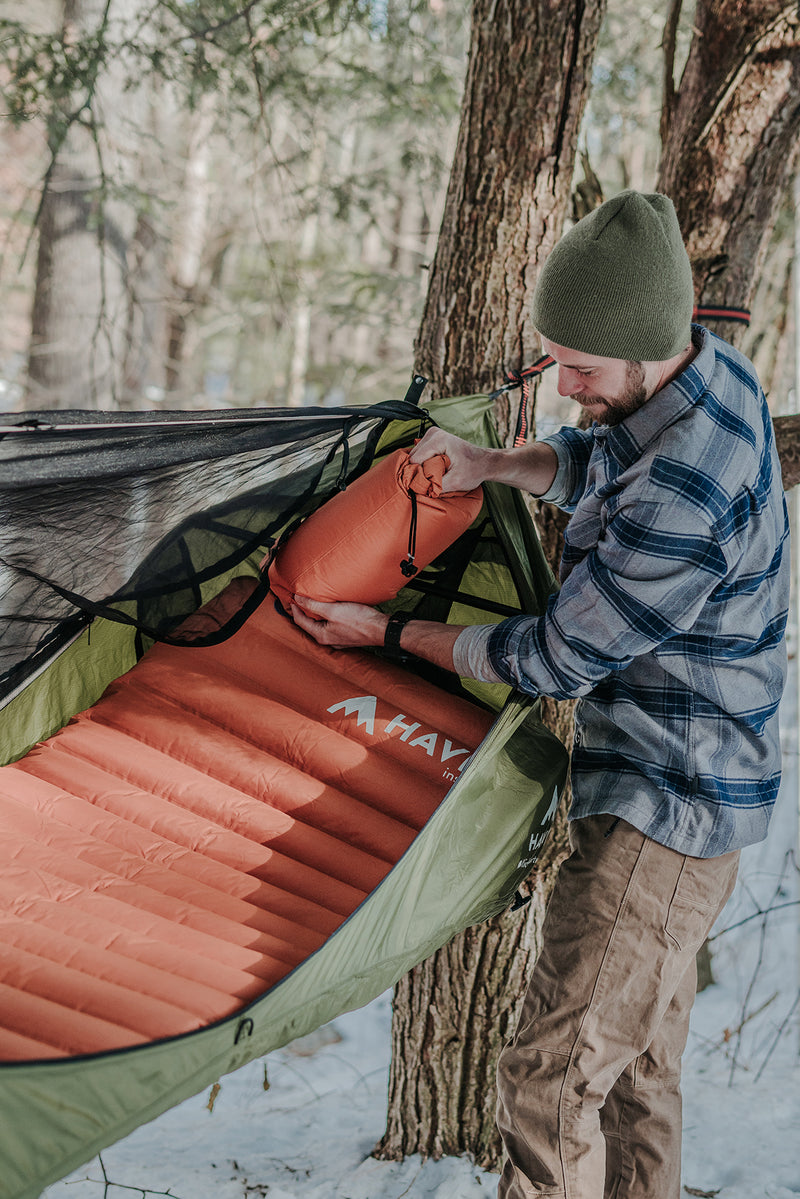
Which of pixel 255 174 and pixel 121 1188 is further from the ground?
pixel 255 174

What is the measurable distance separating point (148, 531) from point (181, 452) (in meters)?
0.20

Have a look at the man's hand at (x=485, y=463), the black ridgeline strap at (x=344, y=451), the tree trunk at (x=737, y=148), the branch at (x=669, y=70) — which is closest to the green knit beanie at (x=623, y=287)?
the man's hand at (x=485, y=463)

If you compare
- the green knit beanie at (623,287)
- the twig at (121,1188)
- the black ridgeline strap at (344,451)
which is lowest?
the twig at (121,1188)

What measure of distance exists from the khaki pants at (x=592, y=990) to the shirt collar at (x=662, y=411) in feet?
1.85

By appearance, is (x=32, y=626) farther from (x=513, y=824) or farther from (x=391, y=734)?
(x=513, y=824)

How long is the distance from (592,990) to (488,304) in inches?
52.6

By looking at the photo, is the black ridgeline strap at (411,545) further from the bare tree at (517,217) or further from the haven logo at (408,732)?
the bare tree at (517,217)

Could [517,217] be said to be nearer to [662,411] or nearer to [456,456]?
[456,456]

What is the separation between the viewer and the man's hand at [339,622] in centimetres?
170

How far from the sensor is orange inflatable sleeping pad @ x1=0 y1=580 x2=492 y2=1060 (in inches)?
47.3

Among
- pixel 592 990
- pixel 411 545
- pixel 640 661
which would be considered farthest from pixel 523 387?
pixel 592 990

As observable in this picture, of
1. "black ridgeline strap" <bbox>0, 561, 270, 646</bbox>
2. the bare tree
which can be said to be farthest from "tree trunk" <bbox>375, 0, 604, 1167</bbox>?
"black ridgeline strap" <bbox>0, 561, 270, 646</bbox>

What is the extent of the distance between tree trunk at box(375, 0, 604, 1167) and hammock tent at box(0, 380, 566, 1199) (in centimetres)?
29

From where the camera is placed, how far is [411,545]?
5.49ft
